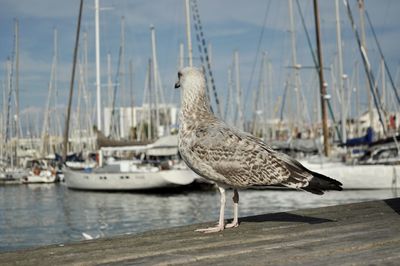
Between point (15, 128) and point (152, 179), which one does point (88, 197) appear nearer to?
point (152, 179)

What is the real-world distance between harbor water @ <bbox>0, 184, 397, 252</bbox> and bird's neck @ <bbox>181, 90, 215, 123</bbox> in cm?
1283

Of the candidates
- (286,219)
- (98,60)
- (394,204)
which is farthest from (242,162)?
(98,60)

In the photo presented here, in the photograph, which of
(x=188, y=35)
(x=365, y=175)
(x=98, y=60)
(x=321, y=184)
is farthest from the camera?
(x=98, y=60)

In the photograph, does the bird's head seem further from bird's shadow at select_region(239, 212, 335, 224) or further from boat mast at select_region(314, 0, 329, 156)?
boat mast at select_region(314, 0, 329, 156)

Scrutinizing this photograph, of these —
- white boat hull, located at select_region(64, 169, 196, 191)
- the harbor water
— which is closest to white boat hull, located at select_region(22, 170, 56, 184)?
white boat hull, located at select_region(64, 169, 196, 191)

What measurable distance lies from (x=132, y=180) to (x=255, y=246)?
37.6 metres

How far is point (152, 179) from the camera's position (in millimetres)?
40812

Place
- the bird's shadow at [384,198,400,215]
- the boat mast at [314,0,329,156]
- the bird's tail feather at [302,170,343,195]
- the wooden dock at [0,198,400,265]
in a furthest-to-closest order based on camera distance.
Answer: the boat mast at [314,0,329,156], the bird's shadow at [384,198,400,215], the bird's tail feather at [302,170,343,195], the wooden dock at [0,198,400,265]

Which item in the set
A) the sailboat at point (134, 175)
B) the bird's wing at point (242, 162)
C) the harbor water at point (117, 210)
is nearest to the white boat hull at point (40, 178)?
the sailboat at point (134, 175)

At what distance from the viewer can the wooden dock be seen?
3891mm

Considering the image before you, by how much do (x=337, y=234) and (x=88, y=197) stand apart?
3619 cm

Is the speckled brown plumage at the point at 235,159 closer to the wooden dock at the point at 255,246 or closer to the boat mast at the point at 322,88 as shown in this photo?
the wooden dock at the point at 255,246

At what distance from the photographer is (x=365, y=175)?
32.3 meters

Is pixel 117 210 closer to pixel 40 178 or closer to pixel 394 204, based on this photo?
pixel 394 204
